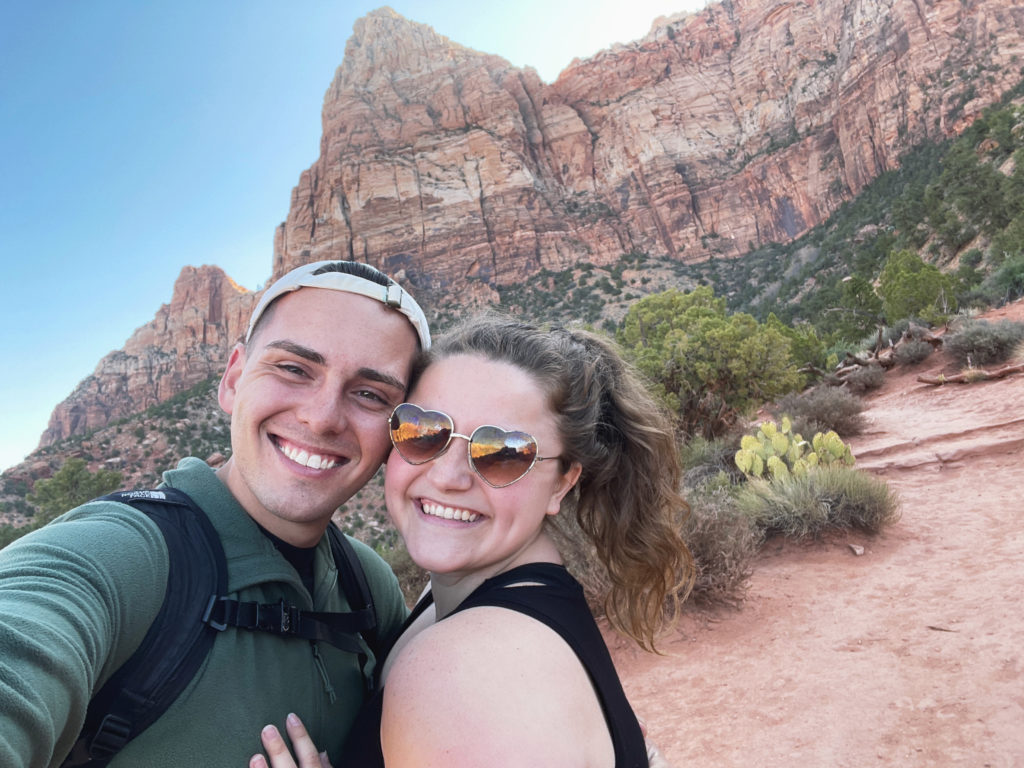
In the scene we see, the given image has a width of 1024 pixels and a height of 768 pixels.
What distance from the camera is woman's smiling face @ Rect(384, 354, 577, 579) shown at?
57.0 inches

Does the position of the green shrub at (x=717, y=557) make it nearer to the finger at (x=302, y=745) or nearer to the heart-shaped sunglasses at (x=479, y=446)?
the heart-shaped sunglasses at (x=479, y=446)

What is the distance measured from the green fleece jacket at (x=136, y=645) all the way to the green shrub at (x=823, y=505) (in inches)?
239

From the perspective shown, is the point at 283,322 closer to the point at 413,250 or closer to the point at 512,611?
the point at 512,611

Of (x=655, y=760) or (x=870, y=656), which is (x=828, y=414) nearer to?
(x=870, y=656)

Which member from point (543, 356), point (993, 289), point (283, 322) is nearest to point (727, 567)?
point (543, 356)

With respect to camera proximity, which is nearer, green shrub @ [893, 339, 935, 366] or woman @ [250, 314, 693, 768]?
woman @ [250, 314, 693, 768]

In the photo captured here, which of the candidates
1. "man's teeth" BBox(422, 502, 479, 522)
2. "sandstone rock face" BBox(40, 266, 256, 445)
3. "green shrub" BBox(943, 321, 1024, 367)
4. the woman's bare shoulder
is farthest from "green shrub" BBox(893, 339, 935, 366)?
"sandstone rock face" BBox(40, 266, 256, 445)

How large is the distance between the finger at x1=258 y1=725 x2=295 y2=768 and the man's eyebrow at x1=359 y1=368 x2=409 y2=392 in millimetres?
947

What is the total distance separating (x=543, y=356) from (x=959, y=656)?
4058mm

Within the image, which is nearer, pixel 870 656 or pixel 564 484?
Answer: pixel 564 484

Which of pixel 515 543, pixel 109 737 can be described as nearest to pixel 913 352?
pixel 515 543

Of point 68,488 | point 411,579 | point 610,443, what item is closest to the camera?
point 610,443

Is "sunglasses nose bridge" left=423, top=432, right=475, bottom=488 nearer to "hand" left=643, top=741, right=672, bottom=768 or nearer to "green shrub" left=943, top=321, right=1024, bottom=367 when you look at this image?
"hand" left=643, top=741, right=672, bottom=768

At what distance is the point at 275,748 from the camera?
44.3 inches
